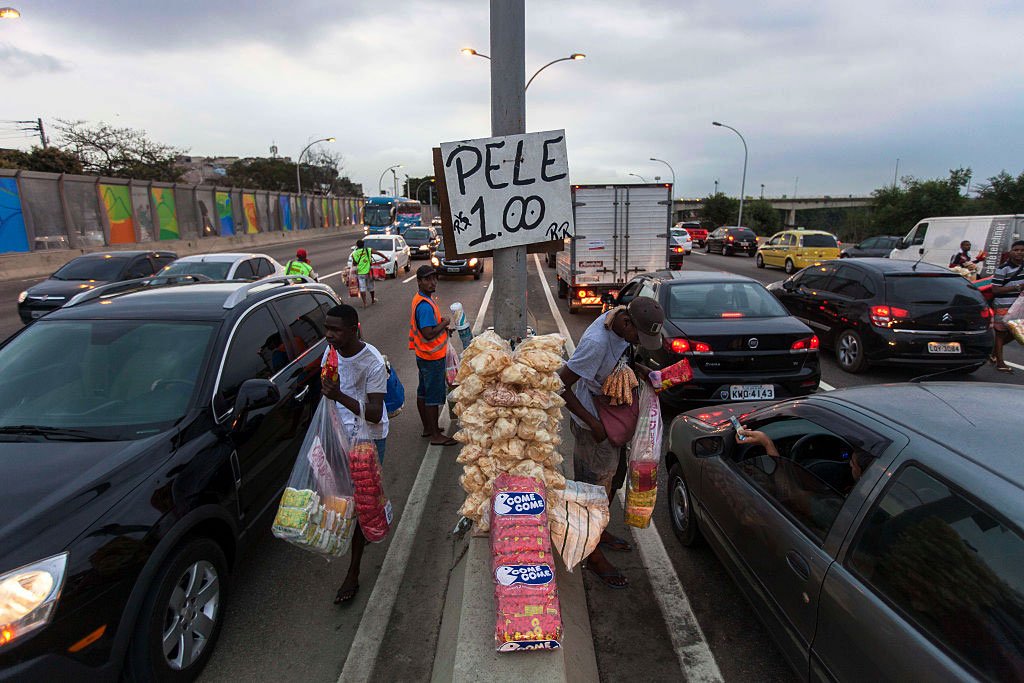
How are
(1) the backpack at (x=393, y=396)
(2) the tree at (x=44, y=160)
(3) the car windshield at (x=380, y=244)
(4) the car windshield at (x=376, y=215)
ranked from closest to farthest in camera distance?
(1) the backpack at (x=393, y=396)
(3) the car windshield at (x=380, y=244)
(2) the tree at (x=44, y=160)
(4) the car windshield at (x=376, y=215)

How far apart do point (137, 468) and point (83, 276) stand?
463 inches

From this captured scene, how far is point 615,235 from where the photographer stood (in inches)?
525

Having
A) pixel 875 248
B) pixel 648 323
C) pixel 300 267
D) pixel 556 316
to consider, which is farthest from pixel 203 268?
pixel 875 248

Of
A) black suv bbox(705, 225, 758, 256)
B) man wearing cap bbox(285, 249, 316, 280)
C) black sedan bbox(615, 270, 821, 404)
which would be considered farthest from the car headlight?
black suv bbox(705, 225, 758, 256)

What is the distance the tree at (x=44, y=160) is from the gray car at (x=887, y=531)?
47.1 meters

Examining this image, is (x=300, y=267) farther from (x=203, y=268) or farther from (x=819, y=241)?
(x=819, y=241)

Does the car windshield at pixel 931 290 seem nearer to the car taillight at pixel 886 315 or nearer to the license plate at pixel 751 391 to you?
the car taillight at pixel 886 315

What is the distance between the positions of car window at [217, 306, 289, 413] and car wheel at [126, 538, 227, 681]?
87 cm

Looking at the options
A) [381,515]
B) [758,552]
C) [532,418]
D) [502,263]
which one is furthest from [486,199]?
[758,552]

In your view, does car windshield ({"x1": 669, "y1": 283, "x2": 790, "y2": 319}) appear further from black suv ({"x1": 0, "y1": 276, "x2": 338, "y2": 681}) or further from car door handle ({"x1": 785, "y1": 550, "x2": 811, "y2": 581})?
black suv ({"x1": 0, "y1": 276, "x2": 338, "y2": 681})

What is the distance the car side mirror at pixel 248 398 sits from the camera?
3.26 meters

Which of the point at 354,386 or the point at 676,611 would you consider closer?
the point at 676,611

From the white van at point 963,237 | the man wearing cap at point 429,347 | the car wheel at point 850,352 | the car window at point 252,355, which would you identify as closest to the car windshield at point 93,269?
the man wearing cap at point 429,347

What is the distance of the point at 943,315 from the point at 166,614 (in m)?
9.14
